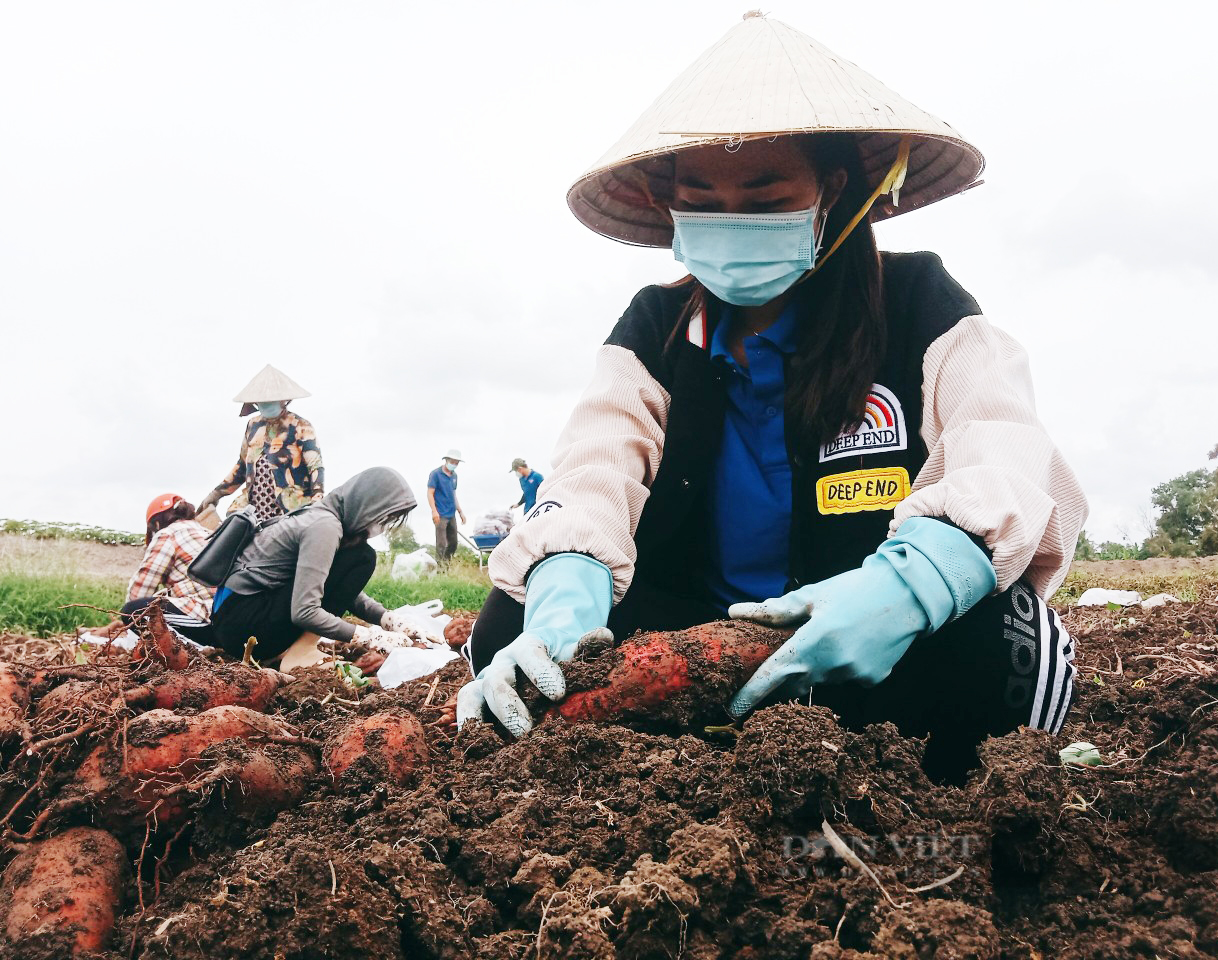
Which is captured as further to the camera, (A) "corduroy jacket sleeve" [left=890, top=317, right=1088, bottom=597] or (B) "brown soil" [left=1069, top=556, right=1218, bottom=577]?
(B) "brown soil" [left=1069, top=556, right=1218, bottom=577]

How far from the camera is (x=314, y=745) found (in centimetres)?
198

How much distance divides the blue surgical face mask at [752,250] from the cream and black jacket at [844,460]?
Result: 0.17m

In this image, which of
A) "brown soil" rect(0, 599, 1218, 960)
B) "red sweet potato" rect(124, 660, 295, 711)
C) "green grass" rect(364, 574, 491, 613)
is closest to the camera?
"brown soil" rect(0, 599, 1218, 960)

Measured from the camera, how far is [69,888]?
62.4 inches

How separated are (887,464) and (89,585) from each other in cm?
762

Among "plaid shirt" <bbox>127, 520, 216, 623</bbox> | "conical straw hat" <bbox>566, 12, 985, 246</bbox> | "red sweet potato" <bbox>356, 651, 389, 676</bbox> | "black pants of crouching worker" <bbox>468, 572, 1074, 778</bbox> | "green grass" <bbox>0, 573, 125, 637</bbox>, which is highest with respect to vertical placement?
"conical straw hat" <bbox>566, 12, 985, 246</bbox>

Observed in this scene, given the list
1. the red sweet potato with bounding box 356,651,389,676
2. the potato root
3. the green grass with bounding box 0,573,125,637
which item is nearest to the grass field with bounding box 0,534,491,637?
the green grass with bounding box 0,573,125,637

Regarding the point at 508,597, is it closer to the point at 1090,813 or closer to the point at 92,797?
the point at 92,797

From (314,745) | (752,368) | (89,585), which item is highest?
(752,368)

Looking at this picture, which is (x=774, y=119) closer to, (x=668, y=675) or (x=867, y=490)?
(x=867, y=490)

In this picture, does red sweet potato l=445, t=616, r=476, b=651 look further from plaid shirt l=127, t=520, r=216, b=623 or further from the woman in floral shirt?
the woman in floral shirt

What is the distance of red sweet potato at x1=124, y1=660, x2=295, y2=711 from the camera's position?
7.28ft

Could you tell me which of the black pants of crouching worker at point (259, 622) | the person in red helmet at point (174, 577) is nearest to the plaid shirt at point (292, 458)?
the person in red helmet at point (174, 577)

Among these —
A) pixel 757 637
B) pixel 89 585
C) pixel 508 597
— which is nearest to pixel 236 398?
pixel 89 585
